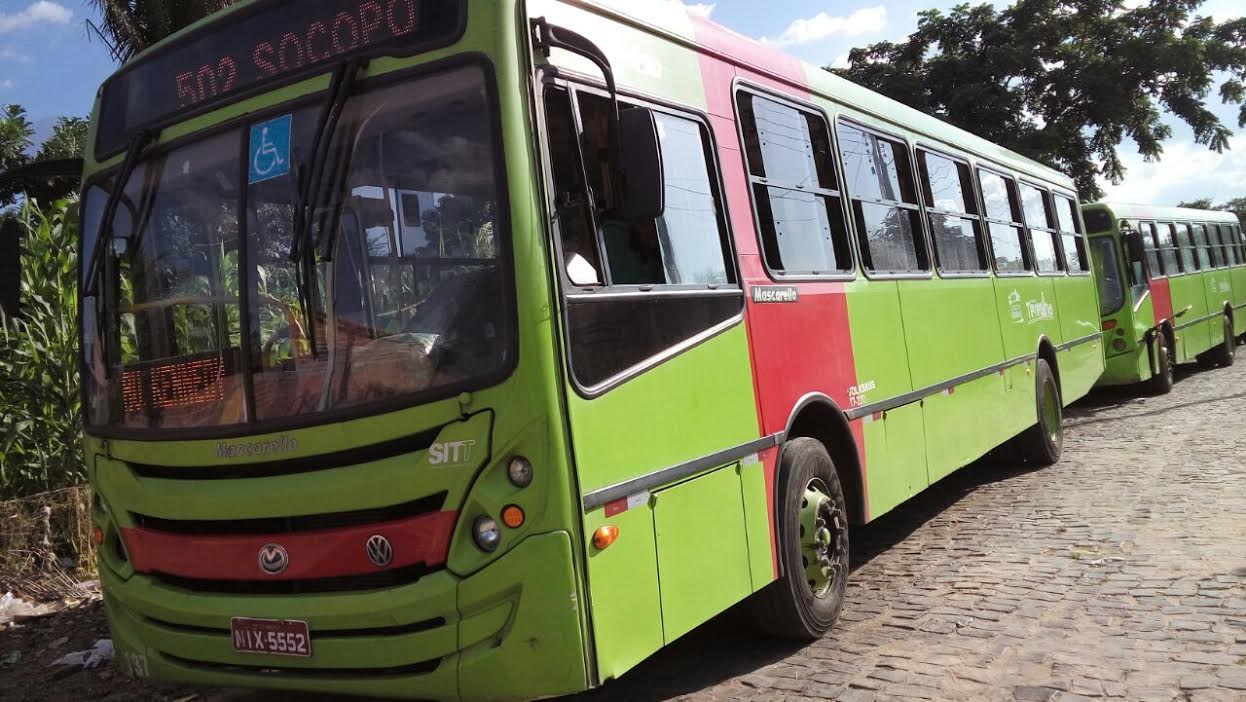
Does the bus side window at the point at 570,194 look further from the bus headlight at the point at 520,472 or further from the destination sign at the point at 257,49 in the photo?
the bus headlight at the point at 520,472

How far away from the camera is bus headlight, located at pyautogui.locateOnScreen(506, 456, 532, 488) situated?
11.6 feet

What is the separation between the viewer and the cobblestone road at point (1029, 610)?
4.48m

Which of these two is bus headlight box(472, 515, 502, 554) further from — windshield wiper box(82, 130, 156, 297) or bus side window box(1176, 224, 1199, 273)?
bus side window box(1176, 224, 1199, 273)

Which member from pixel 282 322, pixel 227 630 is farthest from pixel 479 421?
pixel 227 630

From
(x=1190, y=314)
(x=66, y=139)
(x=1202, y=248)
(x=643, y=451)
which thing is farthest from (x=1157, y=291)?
(x=66, y=139)

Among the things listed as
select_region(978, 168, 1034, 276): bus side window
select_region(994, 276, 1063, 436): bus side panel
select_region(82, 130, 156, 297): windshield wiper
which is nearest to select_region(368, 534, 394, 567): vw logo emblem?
select_region(82, 130, 156, 297): windshield wiper

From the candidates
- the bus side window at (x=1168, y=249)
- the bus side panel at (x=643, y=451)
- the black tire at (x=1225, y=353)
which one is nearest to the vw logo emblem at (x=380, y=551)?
the bus side panel at (x=643, y=451)

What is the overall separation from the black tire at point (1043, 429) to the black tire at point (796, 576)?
16.9ft

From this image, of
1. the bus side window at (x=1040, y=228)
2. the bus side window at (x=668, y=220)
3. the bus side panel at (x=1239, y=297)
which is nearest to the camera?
the bus side window at (x=668, y=220)

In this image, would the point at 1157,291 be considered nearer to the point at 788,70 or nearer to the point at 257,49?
the point at 788,70

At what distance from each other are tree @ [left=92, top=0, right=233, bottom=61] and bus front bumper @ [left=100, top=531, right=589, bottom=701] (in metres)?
14.3

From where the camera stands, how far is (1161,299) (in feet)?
54.3

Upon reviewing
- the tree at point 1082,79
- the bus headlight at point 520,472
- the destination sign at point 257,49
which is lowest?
the bus headlight at point 520,472

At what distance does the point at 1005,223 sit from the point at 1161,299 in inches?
329
